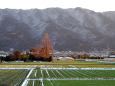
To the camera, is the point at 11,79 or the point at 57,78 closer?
the point at 11,79

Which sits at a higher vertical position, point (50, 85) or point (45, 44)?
point (45, 44)

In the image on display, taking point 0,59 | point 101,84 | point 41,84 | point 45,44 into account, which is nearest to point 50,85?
point 41,84

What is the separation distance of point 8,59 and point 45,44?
41.3 ft

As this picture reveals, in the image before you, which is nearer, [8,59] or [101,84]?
[101,84]

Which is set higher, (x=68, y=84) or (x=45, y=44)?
(x=45, y=44)

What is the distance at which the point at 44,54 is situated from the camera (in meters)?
84.2

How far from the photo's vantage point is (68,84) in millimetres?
22953

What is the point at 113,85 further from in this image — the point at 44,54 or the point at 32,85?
the point at 44,54

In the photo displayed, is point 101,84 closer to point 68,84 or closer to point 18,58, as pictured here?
point 68,84

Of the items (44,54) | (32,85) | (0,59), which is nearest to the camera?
(32,85)

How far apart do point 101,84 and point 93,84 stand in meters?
0.65

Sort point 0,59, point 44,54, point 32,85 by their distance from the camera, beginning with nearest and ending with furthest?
point 32,85 → point 0,59 → point 44,54

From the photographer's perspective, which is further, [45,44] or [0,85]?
[45,44]

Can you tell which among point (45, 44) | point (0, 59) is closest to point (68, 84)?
point (0, 59)
